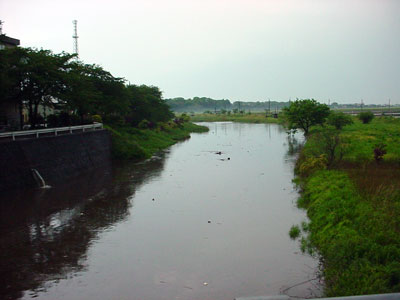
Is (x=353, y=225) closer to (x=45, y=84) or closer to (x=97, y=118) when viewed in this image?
(x=45, y=84)

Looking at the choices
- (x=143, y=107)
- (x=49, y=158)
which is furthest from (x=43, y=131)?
(x=143, y=107)

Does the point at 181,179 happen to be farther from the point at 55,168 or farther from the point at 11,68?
the point at 11,68

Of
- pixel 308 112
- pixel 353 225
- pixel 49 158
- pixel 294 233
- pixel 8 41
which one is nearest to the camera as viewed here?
pixel 353 225

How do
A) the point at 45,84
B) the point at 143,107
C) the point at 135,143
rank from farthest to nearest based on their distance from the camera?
the point at 143,107 < the point at 135,143 < the point at 45,84

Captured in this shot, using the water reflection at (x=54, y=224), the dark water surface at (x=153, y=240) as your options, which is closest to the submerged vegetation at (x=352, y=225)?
the dark water surface at (x=153, y=240)

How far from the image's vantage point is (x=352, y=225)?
12.1m

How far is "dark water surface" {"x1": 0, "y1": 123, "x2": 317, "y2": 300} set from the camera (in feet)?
33.5

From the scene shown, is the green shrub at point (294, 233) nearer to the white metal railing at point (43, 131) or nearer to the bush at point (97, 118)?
the white metal railing at point (43, 131)

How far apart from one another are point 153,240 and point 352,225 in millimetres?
6512

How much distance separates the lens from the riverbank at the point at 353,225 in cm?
869

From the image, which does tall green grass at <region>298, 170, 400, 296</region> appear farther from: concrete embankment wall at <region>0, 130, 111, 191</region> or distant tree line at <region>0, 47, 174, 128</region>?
distant tree line at <region>0, 47, 174, 128</region>

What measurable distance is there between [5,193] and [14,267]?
374 inches

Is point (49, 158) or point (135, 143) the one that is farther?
point (135, 143)

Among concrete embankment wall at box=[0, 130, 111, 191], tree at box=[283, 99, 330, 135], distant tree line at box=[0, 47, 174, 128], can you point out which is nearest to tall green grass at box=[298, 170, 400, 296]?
concrete embankment wall at box=[0, 130, 111, 191]
